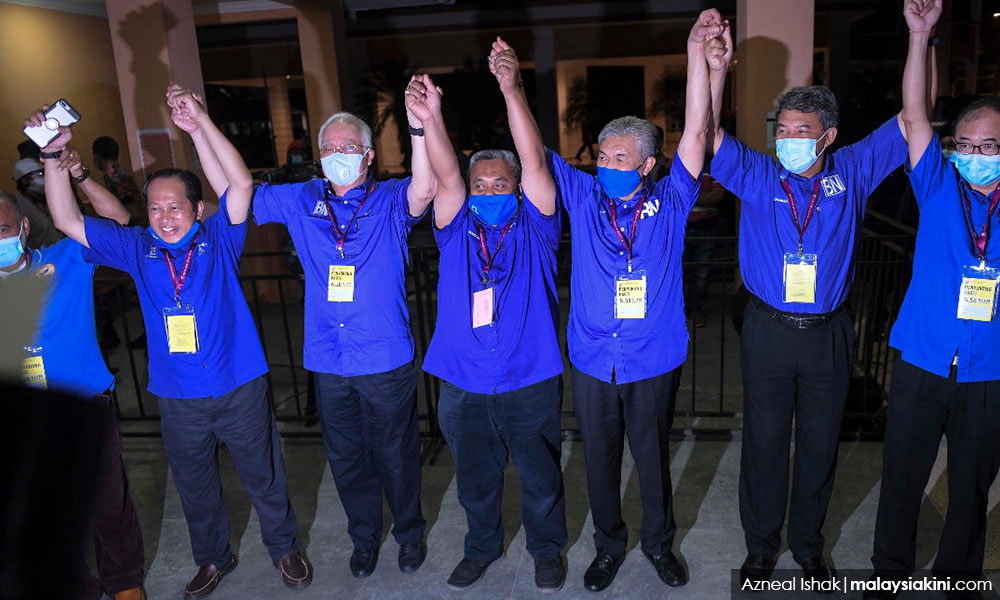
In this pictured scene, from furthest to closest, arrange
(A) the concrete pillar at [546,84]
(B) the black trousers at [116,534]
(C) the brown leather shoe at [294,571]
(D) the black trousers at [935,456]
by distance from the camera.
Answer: (A) the concrete pillar at [546,84], (C) the brown leather shoe at [294,571], (B) the black trousers at [116,534], (D) the black trousers at [935,456]

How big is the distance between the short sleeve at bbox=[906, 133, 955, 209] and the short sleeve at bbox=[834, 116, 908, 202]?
0.09 metres

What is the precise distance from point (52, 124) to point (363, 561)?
6.52 ft

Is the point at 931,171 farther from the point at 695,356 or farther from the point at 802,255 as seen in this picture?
the point at 695,356

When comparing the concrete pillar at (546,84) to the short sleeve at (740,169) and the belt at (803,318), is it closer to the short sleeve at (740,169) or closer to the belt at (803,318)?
the short sleeve at (740,169)

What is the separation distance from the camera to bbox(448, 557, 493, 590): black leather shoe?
302 centimetres

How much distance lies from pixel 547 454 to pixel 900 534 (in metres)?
1.26

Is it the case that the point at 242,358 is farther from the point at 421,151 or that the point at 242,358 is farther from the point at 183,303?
the point at 421,151

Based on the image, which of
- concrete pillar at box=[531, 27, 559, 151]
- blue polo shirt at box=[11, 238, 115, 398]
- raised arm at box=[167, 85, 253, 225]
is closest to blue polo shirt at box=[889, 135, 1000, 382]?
raised arm at box=[167, 85, 253, 225]

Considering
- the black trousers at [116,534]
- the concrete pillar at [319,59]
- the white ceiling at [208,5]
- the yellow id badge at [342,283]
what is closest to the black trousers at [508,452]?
the yellow id badge at [342,283]

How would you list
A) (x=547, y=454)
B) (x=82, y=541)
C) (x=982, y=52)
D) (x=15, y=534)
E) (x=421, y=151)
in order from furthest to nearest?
(x=982, y=52)
(x=547, y=454)
(x=421, y=151)
(x=82, y=541)
(x=15, y=534)

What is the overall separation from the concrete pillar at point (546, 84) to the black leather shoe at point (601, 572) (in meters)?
9.13

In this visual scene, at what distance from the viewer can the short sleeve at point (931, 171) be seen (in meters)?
2.50

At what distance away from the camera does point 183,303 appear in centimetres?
278

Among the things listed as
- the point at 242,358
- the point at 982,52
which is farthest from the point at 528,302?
the point at 982,52
